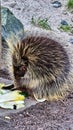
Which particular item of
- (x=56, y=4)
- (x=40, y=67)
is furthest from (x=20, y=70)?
(x=56, y=4)

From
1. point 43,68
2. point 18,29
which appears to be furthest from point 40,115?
point 18,29

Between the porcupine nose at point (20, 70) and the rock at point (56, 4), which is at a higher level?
the porcupine nose at point (20, 70)

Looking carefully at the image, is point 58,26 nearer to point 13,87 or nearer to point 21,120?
point 13,87

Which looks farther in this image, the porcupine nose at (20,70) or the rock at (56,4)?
the rock at (56,4)

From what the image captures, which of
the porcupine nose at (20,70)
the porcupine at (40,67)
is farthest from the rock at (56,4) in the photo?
the porcupine nose at (20,70)

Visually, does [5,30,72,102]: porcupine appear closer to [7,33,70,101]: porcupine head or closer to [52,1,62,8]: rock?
[7,33,70,101]: porcupine head

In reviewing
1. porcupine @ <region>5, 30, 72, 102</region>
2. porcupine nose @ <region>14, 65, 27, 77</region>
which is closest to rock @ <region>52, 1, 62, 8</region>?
Answer: porcupine @ <region>5, 30, 72, 102</region>

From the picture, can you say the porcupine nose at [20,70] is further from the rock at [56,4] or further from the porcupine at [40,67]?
the rock at [56,4]

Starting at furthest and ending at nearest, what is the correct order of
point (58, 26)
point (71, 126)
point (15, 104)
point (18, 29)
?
point (58, 26) → point (18, 29) → point (15, 104) → point (71, 126)
